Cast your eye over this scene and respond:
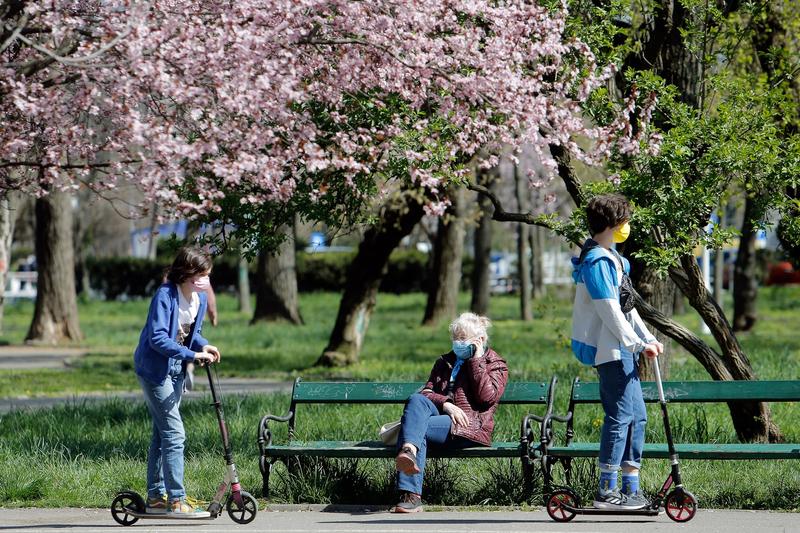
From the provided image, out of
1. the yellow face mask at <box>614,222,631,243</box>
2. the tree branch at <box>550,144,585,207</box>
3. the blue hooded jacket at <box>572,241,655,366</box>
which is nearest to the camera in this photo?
the blue hooded jacket at <box>572,241,655,366</box>

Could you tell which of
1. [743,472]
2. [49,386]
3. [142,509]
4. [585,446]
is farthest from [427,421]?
[49,386]

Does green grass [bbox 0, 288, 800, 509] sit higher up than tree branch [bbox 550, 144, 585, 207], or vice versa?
tree branch [bbox 550, 144, 585, 207]

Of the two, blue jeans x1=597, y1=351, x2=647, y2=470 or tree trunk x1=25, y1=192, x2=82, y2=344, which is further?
tree trunk x1=25, y1=192, x2=82, y2=344

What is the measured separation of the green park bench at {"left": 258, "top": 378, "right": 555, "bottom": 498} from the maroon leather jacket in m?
0.12

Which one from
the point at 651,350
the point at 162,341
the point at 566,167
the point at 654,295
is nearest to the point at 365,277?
the point at 654,295

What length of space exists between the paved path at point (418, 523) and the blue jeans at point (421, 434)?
21 cm

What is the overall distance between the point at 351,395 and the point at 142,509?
1763 mm

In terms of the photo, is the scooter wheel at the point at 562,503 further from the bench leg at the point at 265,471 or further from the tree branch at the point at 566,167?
the tree branch at the point at 566,167

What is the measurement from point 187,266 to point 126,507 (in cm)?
141

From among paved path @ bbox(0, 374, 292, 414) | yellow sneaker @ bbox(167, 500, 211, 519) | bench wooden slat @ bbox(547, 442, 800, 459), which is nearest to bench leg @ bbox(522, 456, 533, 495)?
bench wooden slat @ bbox(547, 442, 800, 459)

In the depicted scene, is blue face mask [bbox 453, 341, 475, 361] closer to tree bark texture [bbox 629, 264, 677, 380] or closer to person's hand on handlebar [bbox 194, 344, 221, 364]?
person's hand on handlebar [bbox 194, 344, 221, 364]

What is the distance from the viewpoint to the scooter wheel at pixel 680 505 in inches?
263

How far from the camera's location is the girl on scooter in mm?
6867

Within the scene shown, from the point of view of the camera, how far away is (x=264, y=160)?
298 inches
